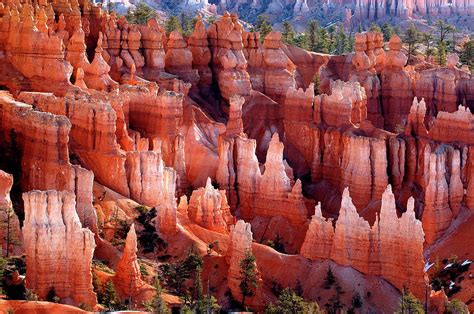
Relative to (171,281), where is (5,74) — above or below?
above

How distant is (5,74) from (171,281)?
716 inches

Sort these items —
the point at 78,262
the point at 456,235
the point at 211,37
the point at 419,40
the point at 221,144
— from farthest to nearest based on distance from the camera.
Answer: the point at 419,40 < the point at 211,37 < the point at 221,144 < the point at 456,235 < the point at 78,262

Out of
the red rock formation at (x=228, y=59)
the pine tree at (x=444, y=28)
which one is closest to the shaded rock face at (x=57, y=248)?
the red rock formation at (x=228, y=59)

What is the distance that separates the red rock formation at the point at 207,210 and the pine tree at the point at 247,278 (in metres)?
7.54

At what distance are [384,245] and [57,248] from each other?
16.9 metres

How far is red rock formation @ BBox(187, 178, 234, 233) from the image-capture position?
66688 millimetres

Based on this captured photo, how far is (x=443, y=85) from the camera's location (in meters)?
83.9

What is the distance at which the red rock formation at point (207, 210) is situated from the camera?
6669 cm

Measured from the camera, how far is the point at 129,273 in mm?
55438

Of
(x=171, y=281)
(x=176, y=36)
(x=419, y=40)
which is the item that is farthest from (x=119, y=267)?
(x=419, y=40)

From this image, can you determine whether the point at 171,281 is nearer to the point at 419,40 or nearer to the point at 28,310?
the point at 28,310

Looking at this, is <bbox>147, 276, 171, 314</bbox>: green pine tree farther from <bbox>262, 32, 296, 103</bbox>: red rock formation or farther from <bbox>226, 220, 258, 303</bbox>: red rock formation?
<bbox>262, 32, 296, 103</bbox>: red rock formation

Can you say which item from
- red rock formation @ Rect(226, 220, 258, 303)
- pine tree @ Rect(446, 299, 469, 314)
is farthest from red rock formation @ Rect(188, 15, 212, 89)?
pine tree @ Rect(446, 299, 469, 314)

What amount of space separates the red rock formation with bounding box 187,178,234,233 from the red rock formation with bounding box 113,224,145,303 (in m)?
10.6
